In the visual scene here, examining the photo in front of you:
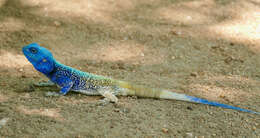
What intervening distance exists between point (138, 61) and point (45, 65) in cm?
190

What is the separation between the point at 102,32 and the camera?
6656 mm

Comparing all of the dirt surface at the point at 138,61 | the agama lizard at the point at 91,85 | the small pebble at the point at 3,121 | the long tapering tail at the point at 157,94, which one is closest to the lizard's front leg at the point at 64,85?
the agama lizard at the point at 91,85

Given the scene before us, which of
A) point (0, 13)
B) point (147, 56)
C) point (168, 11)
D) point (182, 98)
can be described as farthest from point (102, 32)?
point (182, 98)

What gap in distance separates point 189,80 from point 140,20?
7.70 feet

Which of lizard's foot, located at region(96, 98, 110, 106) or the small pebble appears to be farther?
lizard's foot, located at region(96, 98, 110, 106)

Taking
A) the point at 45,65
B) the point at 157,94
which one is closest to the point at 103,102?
the point at 157,94

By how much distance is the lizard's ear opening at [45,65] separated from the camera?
4.47 metres

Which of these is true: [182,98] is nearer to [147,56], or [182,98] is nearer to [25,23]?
[147,56]

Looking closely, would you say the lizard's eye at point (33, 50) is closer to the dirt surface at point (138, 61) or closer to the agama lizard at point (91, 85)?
the agama lizard at point (91, 85)

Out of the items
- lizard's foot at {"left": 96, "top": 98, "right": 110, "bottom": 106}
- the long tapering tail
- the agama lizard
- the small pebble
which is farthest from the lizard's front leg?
the small pebble

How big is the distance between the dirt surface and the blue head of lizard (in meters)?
0.42

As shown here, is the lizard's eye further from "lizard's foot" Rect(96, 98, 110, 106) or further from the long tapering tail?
the long tapering tail

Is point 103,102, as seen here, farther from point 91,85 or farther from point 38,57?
point 38,57

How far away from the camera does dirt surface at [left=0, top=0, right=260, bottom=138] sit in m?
3.98
